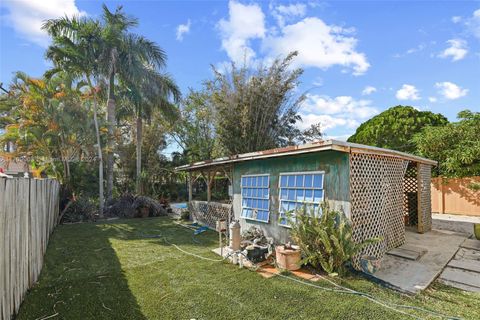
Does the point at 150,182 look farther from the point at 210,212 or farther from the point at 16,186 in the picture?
the point at 16,186

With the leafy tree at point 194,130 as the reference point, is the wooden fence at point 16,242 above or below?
below

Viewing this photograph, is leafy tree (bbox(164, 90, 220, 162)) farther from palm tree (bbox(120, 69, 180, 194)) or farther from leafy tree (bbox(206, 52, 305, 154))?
leafy tree (bbox(206, 52, 305, 154))

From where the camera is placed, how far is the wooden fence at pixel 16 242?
298cm

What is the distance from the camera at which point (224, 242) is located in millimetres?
7371

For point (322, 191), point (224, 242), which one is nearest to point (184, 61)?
point (224, 242)

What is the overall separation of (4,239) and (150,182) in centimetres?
1660

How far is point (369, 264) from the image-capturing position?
485cm

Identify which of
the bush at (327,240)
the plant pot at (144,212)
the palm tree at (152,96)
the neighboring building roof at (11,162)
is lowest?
the plant pot at (144,212)

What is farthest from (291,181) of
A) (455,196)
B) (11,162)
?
(11,162)

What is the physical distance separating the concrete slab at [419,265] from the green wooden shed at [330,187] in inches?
17.0

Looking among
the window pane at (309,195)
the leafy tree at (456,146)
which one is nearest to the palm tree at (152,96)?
the window pane at (309,195)

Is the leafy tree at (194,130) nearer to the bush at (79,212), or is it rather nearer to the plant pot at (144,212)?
the plant pot at (144,212)

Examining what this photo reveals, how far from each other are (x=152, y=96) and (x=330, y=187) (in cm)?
1230

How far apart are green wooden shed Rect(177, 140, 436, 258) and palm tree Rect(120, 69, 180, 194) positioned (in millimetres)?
7787
